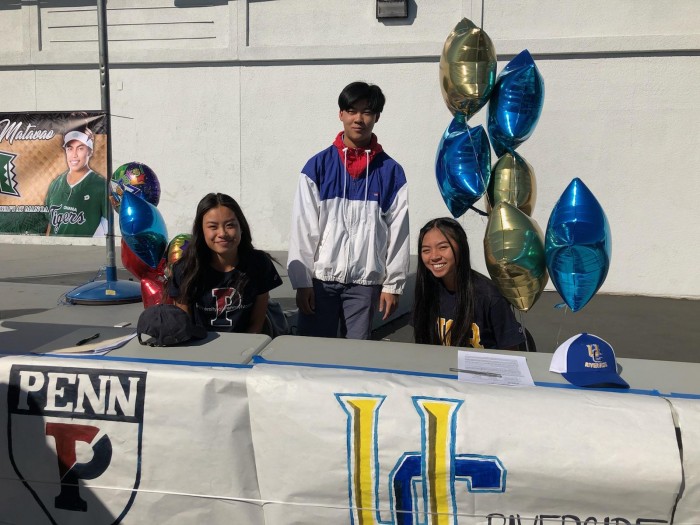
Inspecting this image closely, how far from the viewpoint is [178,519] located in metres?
1.87

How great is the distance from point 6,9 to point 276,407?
371 inches

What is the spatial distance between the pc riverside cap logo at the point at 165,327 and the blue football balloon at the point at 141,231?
1.64m

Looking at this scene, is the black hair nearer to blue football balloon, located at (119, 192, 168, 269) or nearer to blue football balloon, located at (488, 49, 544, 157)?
blue football balloon, located at (488, 49, 544, 157)

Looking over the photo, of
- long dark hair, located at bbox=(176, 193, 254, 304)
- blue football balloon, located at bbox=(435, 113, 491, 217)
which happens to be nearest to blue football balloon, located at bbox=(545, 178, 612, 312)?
blue football balloon, located at bbox=(435, 113, 491, 217)

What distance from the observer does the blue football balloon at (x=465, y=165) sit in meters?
2.69

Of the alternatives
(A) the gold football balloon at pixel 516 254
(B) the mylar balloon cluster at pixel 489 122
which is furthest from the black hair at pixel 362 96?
(A) the gold football balloon at pixel 516 254

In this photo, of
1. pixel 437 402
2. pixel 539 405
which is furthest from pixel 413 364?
pixel 539 405

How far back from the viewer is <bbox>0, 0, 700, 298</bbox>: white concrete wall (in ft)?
23.5

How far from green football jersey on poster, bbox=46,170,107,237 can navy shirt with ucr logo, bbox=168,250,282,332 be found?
6.10 meters

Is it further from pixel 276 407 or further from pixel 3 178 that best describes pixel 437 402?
pixel 3 178

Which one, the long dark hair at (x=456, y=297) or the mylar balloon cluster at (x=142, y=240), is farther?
the mylar balloon cluster at (x=142, y=240)

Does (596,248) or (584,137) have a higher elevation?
(584,137)

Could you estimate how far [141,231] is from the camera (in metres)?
3.64

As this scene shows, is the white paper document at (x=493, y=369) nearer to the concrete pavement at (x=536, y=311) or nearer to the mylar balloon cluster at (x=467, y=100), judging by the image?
the mylar balloon cluster at (x=467, y=100)
